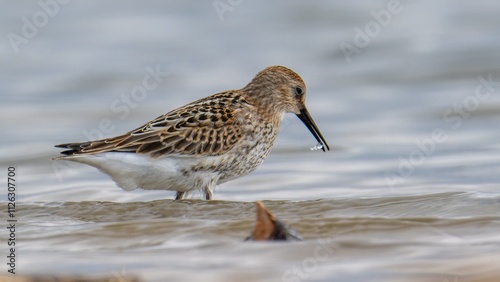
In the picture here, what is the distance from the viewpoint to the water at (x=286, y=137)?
577 cm

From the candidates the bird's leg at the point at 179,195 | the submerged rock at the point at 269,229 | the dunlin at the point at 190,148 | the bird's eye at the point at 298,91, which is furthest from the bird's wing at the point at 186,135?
the submerged rock at the point at 269,229

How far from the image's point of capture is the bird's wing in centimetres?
831

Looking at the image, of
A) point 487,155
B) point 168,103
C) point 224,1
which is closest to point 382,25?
point 224,1

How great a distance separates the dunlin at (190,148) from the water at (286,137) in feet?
0.82

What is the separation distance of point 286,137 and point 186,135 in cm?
367

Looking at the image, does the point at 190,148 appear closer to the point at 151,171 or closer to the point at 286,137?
the point at 151,171

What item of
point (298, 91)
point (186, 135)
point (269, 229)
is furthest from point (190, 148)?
point (269, 229)

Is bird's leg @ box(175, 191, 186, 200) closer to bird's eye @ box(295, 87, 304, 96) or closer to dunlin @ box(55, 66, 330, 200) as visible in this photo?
dunlin @ box(55, 66, 330, 200)

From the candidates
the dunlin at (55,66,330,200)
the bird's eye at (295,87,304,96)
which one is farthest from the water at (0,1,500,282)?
the bird's eye at (295,87,304,96)

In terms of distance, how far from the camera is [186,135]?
850 centimetres

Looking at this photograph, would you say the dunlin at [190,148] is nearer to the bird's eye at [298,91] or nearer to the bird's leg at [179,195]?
the bird's leg at [179,195]

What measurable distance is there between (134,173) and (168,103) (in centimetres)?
498

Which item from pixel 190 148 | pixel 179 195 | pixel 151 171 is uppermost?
pixel 190 148

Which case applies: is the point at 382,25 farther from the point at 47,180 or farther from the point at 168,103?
the point at 47,180
